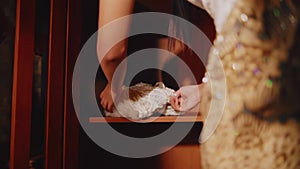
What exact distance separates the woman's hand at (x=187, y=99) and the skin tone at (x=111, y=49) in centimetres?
14

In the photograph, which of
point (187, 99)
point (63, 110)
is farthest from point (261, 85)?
point (63, 110)

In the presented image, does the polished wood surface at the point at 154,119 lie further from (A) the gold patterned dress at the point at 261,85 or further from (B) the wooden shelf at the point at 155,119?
(A) the gold patterned dress at the point at 261,85

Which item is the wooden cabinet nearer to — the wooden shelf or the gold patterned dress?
the wooden shelf

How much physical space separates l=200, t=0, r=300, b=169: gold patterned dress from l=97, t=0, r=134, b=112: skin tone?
1.85ft

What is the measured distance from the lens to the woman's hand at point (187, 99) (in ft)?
2.58

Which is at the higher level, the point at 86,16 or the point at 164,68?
the point at 86,16

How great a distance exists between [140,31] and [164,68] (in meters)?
0.14

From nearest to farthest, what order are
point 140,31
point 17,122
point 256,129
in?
point 256,129
point 17,122
point 140,31

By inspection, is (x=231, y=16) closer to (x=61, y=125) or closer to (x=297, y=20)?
(x=297, y=20)

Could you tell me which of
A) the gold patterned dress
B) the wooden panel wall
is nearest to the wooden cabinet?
the wooden panel wall

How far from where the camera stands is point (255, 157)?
0.23 meters

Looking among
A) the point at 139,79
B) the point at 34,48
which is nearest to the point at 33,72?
the point at 34,48

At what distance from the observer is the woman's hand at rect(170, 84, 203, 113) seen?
0.79 metres

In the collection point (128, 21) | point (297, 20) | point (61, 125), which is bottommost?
point (61, 125)
